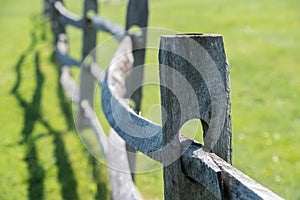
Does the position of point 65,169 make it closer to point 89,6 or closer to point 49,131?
point 49,131

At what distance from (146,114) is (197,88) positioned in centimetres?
409

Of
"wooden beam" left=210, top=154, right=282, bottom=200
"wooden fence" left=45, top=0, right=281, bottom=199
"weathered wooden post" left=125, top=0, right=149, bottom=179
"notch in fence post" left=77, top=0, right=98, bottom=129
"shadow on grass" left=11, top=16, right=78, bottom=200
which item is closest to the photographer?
"wooden beam" left=210, top=154, right=282, bottom=200

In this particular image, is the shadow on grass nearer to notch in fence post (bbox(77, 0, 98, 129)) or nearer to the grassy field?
the grassy field

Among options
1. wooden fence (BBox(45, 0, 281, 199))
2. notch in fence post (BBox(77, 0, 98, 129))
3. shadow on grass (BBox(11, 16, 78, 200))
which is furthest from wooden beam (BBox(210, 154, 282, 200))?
notch in fence post (BBox(77, 0, 98, 129))

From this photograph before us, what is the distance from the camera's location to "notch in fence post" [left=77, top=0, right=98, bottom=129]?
15.8 ft

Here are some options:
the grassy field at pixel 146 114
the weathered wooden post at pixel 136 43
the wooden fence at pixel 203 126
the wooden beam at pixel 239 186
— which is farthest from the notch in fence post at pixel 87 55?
the wooden beam at pixel 239 186

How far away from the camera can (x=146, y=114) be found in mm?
5422

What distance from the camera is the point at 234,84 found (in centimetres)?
663

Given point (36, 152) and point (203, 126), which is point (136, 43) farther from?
point (36, 152)

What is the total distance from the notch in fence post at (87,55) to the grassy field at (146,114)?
1.46ft

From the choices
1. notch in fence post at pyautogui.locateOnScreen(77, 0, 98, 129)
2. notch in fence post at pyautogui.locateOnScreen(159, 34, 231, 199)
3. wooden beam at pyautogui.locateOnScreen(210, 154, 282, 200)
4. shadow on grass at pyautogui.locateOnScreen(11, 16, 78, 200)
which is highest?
notch in fence post at pyautogui.locateOnScreen(159, 34, 231, 199)

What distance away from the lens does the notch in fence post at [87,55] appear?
15.8ft

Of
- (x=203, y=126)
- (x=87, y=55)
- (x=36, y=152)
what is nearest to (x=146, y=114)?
(x=87, y=55)

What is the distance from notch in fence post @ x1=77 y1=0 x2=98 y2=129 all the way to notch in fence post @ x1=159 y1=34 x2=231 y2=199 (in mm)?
3398
